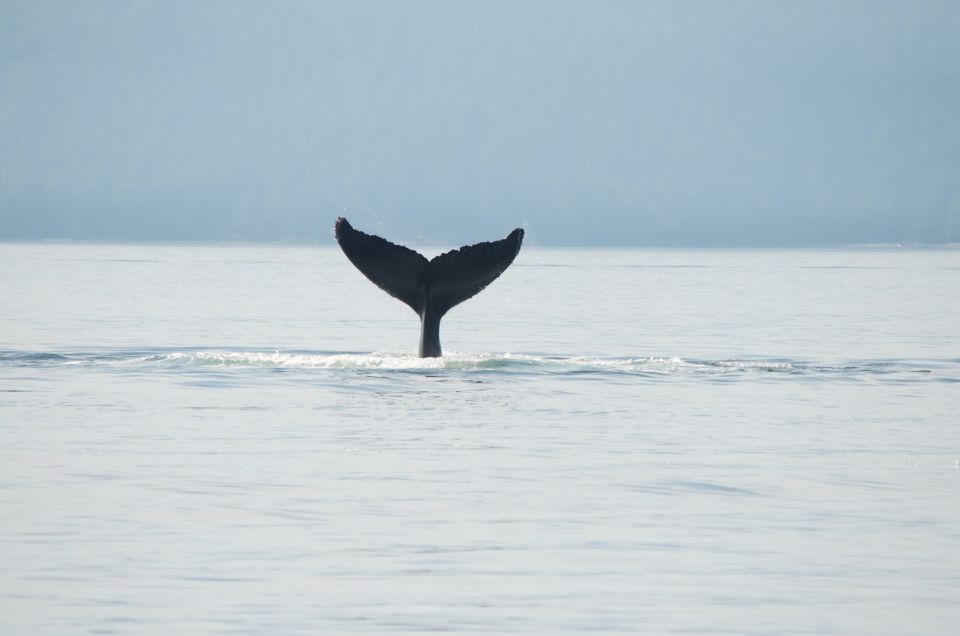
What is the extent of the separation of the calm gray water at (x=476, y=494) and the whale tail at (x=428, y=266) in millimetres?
1094

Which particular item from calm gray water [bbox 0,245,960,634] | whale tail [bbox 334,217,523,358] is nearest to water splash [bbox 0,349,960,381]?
calm gray water [bbox 0,245,960,634]

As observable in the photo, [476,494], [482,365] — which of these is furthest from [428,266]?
[476,494]

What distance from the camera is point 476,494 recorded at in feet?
38.6

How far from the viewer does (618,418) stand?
645 inches

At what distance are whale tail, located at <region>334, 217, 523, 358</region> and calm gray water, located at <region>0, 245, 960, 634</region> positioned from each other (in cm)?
109

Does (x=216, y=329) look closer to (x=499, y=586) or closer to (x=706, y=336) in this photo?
(x=706, y=336)

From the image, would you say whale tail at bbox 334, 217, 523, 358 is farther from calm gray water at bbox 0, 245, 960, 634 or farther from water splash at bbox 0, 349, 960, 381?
water splash at bbox 0, 349, 960, 381

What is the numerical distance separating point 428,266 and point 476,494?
287 inches

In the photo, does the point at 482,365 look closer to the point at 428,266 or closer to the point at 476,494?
the point at 428,266

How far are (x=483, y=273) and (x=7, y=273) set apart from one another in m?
66.1

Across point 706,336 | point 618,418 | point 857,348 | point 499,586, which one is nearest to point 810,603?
point 499,586

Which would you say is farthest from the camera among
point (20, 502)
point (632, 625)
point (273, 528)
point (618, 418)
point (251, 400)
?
point (251, 400)

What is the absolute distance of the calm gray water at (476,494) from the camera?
8.48m

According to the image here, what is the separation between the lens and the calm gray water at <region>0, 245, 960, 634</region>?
8.48 meters
